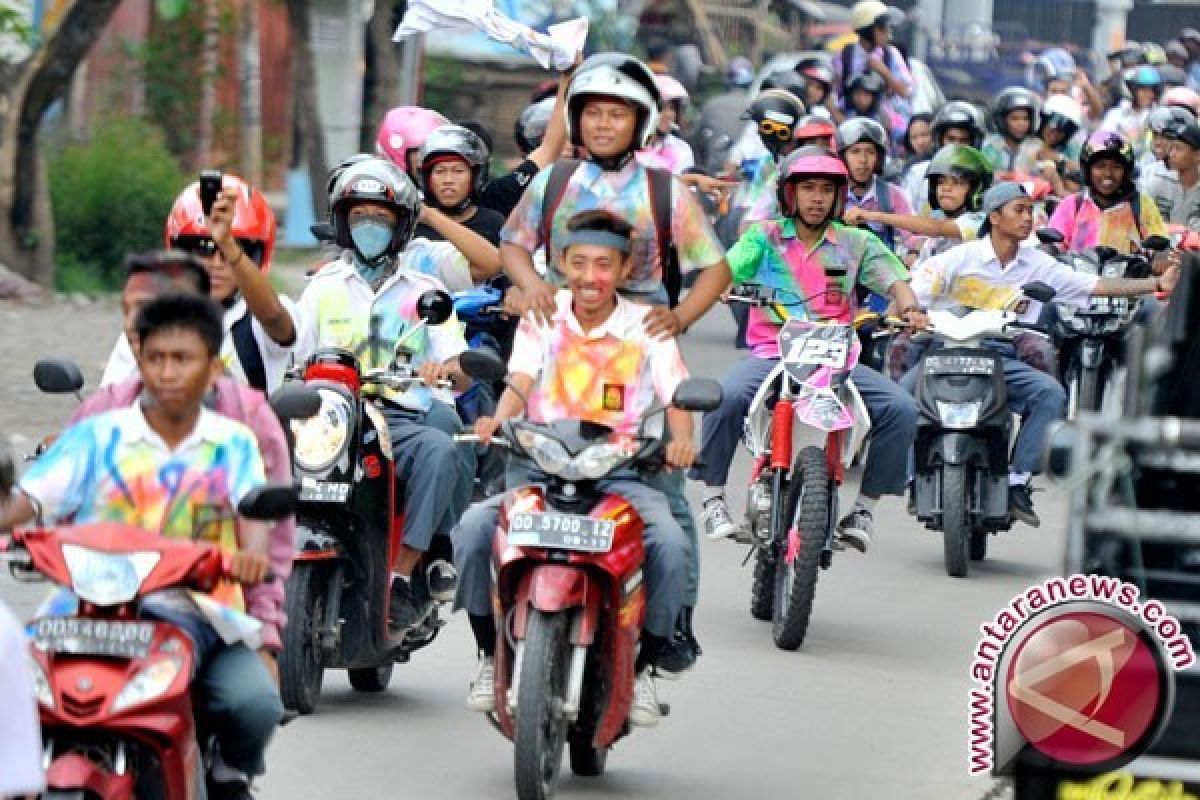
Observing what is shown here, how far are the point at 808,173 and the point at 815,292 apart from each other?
477 millimetres

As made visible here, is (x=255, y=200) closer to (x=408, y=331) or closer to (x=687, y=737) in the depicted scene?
(x=408, y=331)

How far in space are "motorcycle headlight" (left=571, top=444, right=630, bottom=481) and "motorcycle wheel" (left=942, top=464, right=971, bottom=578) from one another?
486 centimetres

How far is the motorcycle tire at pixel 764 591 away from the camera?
37.1ft

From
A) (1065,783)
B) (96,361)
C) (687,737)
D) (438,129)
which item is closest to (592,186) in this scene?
(687,737)

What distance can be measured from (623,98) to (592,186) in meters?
0.32

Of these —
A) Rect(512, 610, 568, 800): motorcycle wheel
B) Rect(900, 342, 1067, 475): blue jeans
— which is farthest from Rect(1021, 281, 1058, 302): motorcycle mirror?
Rect(512, 610, 568, 800): motorcycle wheel

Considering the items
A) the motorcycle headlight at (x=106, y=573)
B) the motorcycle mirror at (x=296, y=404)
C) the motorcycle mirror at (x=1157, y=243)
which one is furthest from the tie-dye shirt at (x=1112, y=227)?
the motorcycle headlight at (x=106, y=573)

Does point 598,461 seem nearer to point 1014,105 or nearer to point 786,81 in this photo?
point 1014,105

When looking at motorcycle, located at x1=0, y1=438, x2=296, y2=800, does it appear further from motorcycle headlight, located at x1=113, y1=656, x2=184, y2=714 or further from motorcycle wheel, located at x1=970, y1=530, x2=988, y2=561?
motorcycle wheel, located at x1=970, y1=530, x2=988, y2=561

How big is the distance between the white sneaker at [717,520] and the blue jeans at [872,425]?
0.12 m

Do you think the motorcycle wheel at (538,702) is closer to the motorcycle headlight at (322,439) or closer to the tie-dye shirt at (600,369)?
the tie-dye shirt at (600,369)

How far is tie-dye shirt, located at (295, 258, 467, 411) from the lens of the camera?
30.3 ft

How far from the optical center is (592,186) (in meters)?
8.91

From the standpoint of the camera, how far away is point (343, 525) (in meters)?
8.97
